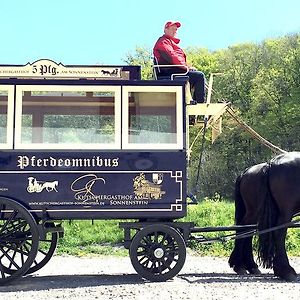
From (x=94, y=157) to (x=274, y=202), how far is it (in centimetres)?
272

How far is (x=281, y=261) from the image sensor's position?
7930mm

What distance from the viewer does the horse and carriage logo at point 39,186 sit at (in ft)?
25.0

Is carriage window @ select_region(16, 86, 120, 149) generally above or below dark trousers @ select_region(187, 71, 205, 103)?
below

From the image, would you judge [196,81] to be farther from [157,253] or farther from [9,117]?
[9,117]

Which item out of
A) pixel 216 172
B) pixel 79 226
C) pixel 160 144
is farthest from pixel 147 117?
pixel 216 172

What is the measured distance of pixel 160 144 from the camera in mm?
7809

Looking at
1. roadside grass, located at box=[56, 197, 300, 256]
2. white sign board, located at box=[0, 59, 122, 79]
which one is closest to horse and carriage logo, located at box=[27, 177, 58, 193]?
white sign board, located at box=[0, 59, 122, 79]

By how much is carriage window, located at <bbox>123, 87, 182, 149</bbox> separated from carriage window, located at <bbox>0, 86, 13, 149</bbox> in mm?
1564

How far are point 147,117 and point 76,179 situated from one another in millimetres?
1331

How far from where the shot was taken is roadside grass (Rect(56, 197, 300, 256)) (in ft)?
43.4

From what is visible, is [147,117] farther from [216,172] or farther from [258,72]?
[258,72]

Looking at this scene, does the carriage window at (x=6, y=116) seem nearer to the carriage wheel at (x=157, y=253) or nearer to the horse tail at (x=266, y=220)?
the carriage wheel at (x=157, y=253)

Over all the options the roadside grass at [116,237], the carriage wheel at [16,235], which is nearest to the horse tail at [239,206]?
the carriage wheel at [16,235]

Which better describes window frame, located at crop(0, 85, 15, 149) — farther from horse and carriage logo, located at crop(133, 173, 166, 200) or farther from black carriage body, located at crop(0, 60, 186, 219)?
horse and carriage logo, located at crop(133, 173, 166, 200)
